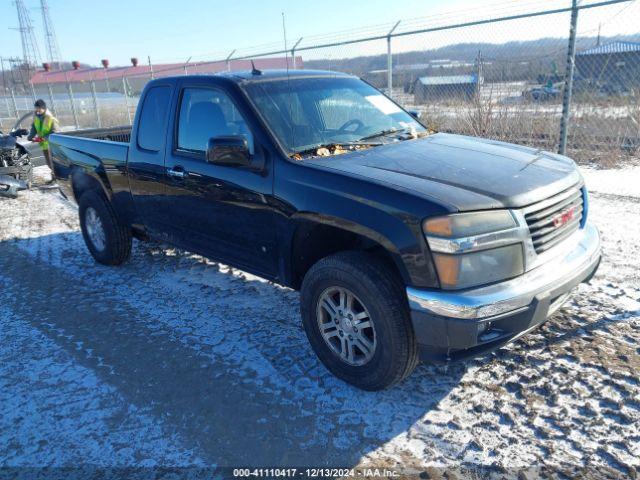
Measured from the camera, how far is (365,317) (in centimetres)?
296

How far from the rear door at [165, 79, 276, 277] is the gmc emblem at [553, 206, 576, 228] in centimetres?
175

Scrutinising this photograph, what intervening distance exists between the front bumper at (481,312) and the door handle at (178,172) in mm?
2147

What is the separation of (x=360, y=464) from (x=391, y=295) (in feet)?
2.85

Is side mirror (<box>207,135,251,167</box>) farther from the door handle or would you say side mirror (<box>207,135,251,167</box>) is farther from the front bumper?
the front bumper

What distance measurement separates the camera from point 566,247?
9.91 ft

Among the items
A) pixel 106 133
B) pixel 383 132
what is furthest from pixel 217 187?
pixel 106 133

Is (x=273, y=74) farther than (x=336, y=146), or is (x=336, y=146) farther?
(x=273, y=74)

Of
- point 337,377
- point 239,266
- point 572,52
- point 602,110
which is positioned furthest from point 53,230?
point 602,110

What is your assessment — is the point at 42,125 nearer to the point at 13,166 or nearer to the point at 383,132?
the point at 13,166

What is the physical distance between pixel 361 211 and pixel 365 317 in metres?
0.63

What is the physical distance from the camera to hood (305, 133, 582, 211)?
2.68m

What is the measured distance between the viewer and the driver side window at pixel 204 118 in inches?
146

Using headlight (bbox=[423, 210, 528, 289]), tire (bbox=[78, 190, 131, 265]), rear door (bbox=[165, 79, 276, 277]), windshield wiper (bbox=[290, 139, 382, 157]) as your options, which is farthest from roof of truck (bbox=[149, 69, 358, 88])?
headlight (bbox=[423, 210, 528, 289])

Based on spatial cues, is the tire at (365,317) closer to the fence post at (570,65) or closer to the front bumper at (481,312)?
the front bumper at (481,312)
